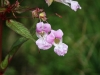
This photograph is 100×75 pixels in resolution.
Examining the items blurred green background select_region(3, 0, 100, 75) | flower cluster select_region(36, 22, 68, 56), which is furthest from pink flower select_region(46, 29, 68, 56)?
blurred green background select_region(3, 0, 100, 75)

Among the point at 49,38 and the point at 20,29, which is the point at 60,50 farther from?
the point at 20,29

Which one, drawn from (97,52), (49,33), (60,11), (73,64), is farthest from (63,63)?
(49,33)

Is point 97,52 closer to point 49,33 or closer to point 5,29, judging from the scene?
point 5,29

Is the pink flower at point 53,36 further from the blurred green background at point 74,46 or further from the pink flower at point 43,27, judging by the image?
the blurred green background at point 74,46

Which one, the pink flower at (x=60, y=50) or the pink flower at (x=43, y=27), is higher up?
the pink flower at (x=43, y=27)

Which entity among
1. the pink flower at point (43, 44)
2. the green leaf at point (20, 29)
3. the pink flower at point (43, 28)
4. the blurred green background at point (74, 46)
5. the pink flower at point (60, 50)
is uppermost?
the pink flower at point (43, 28)

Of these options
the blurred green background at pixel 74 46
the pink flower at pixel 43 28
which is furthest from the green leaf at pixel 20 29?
the blurred green background at pixel 74 46

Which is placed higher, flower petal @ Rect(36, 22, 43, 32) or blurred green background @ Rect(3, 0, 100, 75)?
flower petal @ Rect(36, 22, 43, 32)

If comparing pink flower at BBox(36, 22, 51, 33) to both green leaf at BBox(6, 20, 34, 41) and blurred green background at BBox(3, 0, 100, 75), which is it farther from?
blurred green background at BBox(3, 0, 100, 75)
